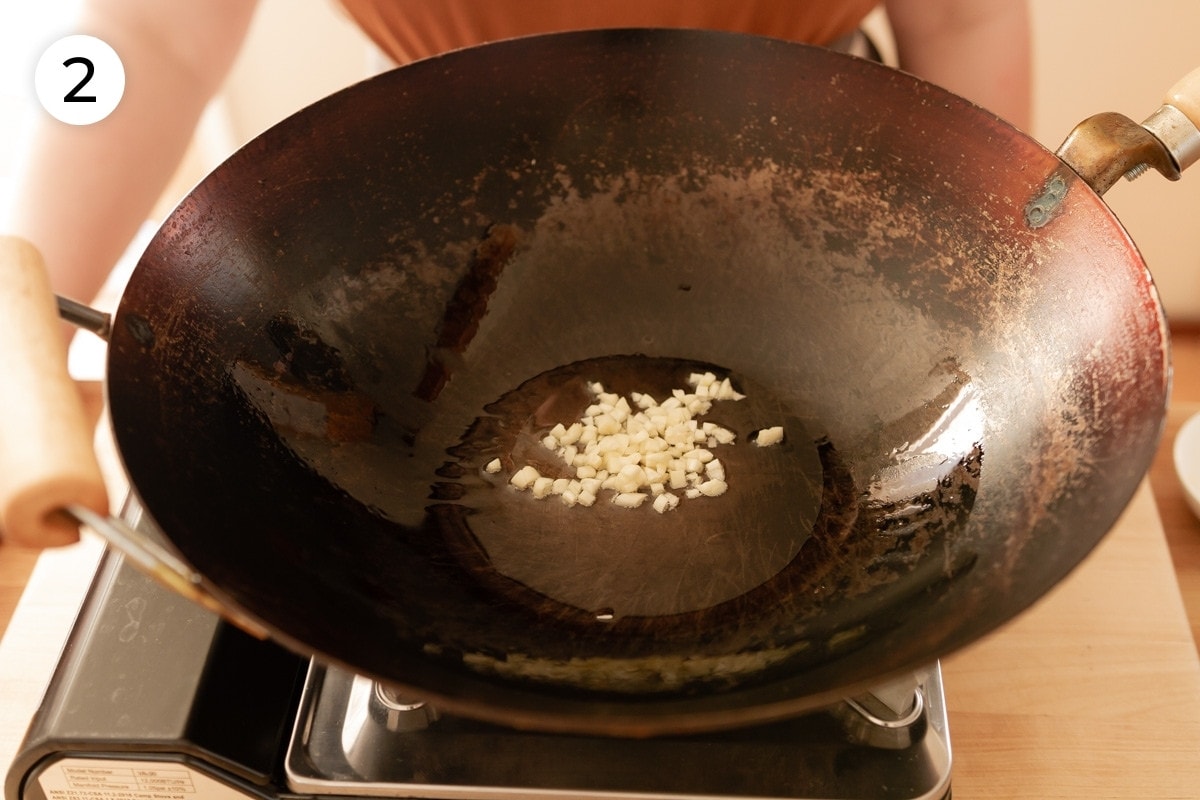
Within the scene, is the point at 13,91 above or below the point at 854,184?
above

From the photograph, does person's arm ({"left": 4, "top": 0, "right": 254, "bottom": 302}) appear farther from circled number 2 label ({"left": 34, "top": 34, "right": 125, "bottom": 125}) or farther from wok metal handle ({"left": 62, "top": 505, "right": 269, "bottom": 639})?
wok metal handle ({"left": 62, "top": 505, "right": 269, "bottom": 639})

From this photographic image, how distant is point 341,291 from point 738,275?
37 cm

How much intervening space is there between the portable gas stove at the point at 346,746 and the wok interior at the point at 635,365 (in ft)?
0.19

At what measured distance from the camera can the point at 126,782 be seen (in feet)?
2.16

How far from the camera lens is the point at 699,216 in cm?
97

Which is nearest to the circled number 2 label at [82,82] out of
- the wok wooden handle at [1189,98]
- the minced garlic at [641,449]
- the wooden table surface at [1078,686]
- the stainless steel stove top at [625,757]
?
the wooden table surface at [1078,686]

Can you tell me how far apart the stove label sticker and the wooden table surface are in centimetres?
16

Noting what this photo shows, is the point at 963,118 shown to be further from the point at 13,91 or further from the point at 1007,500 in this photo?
the point at 13,91

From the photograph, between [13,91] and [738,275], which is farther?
[13,91]

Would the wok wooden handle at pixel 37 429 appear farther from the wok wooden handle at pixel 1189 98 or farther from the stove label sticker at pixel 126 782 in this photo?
the wok wooden handle at pixel 1189 98

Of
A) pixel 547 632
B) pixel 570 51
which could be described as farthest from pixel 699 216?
pixel 547 632

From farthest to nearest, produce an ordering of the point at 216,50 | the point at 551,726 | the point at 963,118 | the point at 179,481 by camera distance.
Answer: the point at 216,50
the point at 963,118
the point at 179,481
the point at 551,726

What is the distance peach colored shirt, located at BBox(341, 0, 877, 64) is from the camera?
39.9 inches

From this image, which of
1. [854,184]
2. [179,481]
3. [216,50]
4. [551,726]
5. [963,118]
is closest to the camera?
[551,726]
